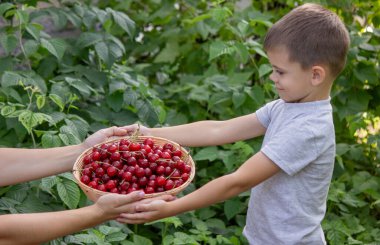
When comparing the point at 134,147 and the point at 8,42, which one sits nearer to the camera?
the point at 134,147

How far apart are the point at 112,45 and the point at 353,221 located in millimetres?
1453

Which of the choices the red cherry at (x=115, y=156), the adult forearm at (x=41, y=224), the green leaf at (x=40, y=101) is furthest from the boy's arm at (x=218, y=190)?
the green leaf at (x=40, y=101)

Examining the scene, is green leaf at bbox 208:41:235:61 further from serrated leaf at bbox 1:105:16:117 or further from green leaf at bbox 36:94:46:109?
serrated leaf at bbox 1:105:16:117

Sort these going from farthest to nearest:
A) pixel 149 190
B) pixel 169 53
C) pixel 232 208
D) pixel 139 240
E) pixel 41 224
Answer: pixel 169 53
pixel 232 208
pixel 139 240
pixel 149 190
pixel 41 224

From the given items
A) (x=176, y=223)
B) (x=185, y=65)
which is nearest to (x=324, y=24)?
(x=176, y=223)

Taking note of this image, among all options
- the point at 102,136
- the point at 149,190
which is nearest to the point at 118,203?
the point at 149,190

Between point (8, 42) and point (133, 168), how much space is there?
127 centimetres

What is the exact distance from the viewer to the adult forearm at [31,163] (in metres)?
2.52

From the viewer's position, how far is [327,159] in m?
2.20

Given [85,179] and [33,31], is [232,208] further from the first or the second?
[33,31]

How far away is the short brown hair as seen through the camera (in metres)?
Result: 2.11

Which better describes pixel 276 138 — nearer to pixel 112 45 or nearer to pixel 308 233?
pixel 308 233

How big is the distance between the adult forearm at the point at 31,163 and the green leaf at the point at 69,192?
0.27 ft

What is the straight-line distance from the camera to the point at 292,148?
6.82ft
